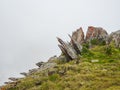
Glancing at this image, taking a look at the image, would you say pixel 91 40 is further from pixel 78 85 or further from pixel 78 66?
pixel 78 85

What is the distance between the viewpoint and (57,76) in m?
69.7

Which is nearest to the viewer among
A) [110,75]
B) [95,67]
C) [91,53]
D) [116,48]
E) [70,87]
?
[70,87]

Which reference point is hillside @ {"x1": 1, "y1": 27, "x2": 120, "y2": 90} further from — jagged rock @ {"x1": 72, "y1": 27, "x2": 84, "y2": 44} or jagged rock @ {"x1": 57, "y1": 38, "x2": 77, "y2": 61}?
jagged rock @ {"x1": 72, "y1": 27, "x2": 84, "y2": 44}

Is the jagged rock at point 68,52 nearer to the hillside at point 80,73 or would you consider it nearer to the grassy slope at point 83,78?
the hillside at point 80,73

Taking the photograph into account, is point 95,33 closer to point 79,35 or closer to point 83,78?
→ point 79,35

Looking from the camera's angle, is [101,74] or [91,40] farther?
[91,40]

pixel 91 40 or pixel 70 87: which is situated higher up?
pixel 91 40

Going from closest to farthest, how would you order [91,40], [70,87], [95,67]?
[70,87] < [95,67] < [91,40]

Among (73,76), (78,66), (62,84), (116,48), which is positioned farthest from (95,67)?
(116,48)

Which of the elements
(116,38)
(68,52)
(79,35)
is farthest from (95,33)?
(68,52)

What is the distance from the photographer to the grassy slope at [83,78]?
196 feet

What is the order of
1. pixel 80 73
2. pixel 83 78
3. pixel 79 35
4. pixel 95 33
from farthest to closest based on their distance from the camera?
pixel 79 35, pixel 95 33, pixel 80 73, pixel 83 78

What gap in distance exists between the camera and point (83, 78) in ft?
215

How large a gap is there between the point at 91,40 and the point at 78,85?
5896 cm
